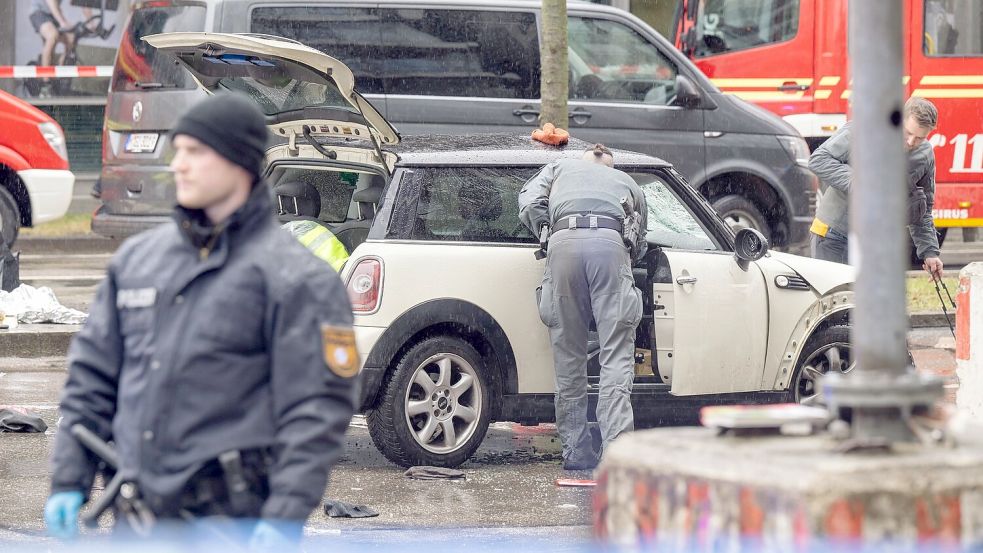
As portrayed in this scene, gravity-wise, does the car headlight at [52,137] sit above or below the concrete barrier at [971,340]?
above

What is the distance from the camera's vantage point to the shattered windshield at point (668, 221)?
7.48m

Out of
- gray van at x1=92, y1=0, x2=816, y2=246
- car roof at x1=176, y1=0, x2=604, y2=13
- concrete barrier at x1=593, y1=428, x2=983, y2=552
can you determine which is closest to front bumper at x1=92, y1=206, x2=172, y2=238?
gray van at x1=92, y1=0, x2=816, y2=246

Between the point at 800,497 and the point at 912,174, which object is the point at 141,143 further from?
the point at 800,497

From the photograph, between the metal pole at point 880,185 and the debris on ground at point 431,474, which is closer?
the metal pole at point 880,185

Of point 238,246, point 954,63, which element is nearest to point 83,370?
point 238,246

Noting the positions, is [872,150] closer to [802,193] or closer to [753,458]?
[753,458]

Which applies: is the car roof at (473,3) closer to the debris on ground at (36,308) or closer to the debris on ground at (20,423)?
the debris on ground at (36,308)

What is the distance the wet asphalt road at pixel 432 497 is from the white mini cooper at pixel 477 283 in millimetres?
242

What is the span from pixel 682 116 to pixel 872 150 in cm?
871

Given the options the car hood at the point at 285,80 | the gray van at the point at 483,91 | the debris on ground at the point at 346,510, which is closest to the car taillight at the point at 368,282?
the car hood at the point at 285,80

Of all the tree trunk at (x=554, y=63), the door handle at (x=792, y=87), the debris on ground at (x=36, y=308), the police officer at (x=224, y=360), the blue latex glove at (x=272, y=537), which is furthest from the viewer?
the door handle at (x=792, y=87)

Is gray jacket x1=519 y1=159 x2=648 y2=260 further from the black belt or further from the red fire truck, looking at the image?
the red fire truck

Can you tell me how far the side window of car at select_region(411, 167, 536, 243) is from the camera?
23.4 ft

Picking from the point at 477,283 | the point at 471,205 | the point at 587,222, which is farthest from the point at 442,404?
the point at 587,222
